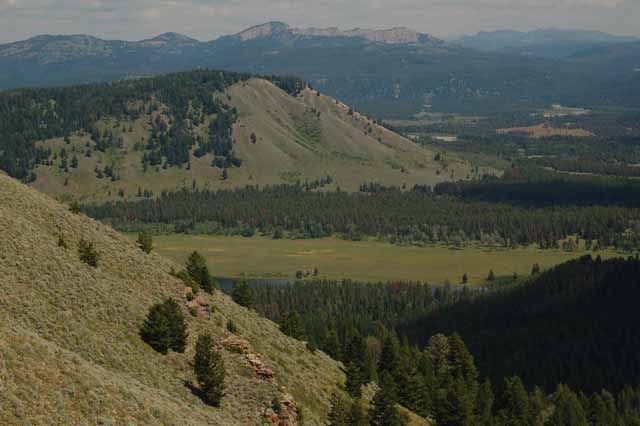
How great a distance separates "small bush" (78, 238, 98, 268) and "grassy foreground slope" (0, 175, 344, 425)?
93 centimetres

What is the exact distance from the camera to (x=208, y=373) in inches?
2867

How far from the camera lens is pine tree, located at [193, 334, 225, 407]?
238ft

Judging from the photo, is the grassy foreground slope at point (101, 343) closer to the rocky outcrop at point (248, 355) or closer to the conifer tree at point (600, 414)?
the rocky outcrop at point (248, 355)

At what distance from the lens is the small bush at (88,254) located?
8512 cm

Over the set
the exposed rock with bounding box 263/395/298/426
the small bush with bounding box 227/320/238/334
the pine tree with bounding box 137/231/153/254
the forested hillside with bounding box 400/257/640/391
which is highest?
the pine tree with bounding box 137/231/153/254

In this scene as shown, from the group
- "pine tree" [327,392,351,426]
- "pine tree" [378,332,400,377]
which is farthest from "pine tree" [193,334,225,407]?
"pine tree" [378,332,400,377]

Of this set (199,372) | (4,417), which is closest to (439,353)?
(199,372)

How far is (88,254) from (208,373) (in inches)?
859

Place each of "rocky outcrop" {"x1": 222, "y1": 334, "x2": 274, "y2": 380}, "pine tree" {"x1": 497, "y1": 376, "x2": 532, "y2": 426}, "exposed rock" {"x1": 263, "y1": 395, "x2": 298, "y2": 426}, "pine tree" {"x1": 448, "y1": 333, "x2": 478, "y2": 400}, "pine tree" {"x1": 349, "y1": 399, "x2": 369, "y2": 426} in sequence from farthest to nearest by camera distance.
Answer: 1. "pine tree" {"x1": 448, "y1": 333, "x2": 478, "y2": 400}
2. "pine tree" {"x1": 497, "y1": 376, "x2": 532, "y2": 426}
3. "rocky outcrop" {"x1": 222, "y1": 334, "x2": 274, "y2": 380}
4. "pine tree" {"x1": 349, "y1": 399, "x2": 369, "y2": 426}
5. "exposed rock" {"x1": 263, "y1": 395, "x2": 298, "y2": 426}

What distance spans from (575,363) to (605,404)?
37.6 m

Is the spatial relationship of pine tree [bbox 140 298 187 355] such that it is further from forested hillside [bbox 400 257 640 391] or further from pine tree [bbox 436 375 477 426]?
forested hillside [bbox 400 257 640 391]

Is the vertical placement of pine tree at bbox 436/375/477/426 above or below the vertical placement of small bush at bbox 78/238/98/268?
below

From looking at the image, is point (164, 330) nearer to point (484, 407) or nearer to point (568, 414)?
point (484, 407)

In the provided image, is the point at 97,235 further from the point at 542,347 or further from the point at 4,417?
the point at 542,347
